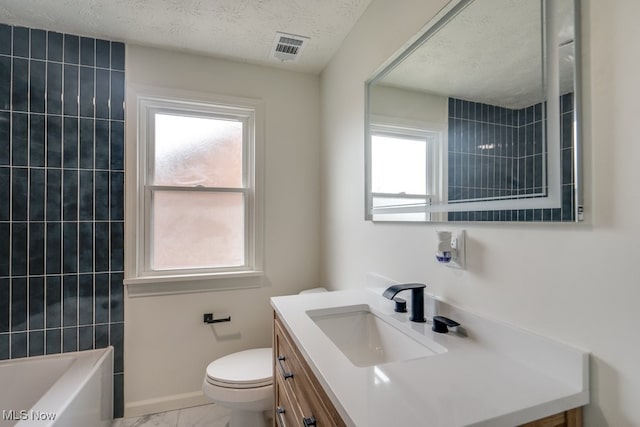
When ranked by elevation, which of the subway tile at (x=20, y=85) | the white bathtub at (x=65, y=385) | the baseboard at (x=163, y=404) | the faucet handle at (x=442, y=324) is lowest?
the baseboard at (x=163, y=404)

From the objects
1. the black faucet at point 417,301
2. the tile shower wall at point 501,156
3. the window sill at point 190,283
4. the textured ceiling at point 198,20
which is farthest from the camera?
the window sill at point 190,283

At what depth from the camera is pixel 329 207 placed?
2152 millimetres

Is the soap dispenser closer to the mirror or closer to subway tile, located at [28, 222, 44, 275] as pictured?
the mirror

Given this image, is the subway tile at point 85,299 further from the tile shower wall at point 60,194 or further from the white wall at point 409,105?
the white wall at point 409,105

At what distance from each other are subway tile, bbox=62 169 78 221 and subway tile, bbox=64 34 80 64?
2.20 ft

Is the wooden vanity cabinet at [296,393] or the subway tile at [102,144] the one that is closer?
the wooden vanity cabinet at [296,393]

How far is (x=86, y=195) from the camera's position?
185 centimetres

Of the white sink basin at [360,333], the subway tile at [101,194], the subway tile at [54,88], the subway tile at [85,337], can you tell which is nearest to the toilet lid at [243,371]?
the white sink basin at [360,333]

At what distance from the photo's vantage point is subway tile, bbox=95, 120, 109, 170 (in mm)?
1872

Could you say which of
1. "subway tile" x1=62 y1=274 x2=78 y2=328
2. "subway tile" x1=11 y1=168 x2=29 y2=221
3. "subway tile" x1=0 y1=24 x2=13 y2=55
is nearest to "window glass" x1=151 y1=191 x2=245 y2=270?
"subway tile" x1=62 y1=274 x2=78 y2=328

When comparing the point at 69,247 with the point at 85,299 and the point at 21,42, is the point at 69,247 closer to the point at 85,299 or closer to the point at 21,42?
the point at 85,299

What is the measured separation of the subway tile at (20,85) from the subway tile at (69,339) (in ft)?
4.32

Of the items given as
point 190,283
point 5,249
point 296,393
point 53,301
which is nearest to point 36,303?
point 53,301

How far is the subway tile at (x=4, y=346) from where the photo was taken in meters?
1.73
